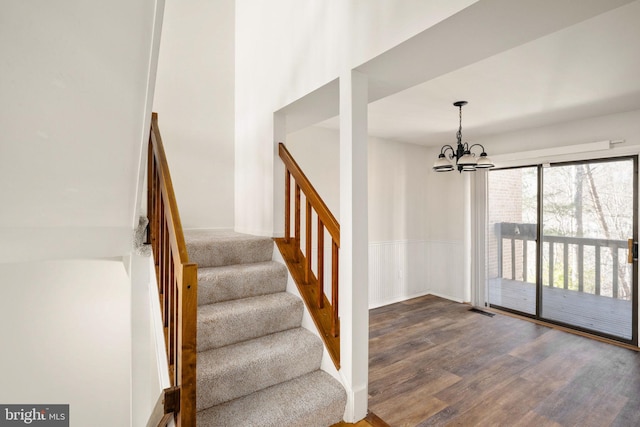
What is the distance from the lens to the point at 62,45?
0.68 meters

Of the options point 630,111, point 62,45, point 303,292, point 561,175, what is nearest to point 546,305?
point 561,175

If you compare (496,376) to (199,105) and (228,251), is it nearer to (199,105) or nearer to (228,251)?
(228,251)

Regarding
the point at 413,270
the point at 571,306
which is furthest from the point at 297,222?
the point at 571,306

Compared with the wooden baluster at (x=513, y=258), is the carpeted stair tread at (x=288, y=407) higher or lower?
lower

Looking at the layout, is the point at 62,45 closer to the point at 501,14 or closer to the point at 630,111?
the point at 501,14

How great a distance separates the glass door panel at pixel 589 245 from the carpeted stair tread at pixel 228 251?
3591 millimetres

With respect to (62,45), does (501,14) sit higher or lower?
higher

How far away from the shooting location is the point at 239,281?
89.6 inches

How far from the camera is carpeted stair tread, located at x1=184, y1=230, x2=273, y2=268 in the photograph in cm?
238

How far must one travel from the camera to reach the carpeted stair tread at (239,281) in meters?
2.16

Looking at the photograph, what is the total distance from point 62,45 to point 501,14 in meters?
1.48

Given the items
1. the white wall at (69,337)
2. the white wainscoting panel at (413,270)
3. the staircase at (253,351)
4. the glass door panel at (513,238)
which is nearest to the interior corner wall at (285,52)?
the staircase at (253,351)

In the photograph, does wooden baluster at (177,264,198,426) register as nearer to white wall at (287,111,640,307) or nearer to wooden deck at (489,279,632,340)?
white wall at (287,111,640,307)

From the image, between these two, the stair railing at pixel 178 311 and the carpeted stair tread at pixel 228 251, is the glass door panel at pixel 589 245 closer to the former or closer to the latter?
the carpeted stair tread at pixel 228 251
